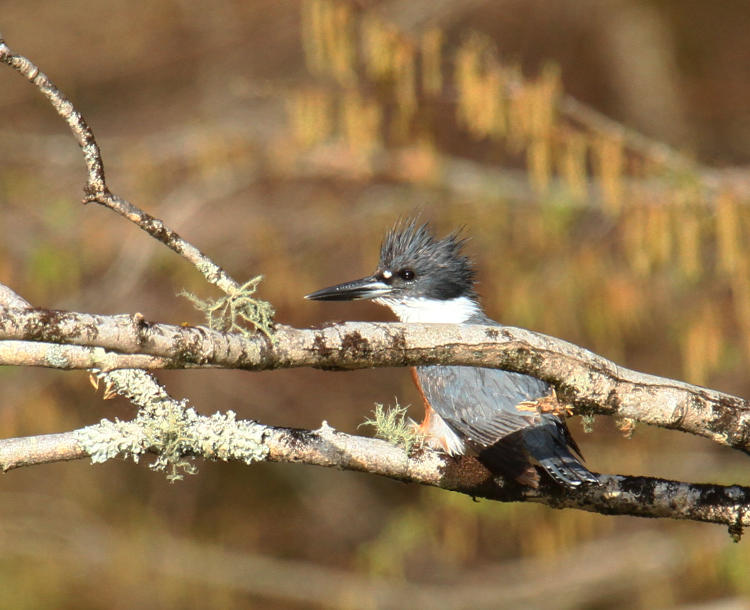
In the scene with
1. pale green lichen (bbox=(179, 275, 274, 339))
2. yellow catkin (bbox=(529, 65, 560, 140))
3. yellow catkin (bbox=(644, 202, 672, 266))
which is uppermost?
yellow catkin (bbox=(529, 65, 560, 140))

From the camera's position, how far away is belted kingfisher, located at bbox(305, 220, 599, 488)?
7.97 feet

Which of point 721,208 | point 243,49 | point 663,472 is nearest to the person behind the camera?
point 721,208

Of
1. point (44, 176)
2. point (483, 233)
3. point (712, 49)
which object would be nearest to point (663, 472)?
point (483, 233)

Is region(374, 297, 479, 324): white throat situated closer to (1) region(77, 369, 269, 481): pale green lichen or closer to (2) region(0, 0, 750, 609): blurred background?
(2) region(0, 0, 750, 609): blurred background

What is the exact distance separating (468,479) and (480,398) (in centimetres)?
61

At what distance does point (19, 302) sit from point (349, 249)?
3.67 metres

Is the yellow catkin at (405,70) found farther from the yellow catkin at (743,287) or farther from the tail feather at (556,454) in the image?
the tail feather at (556,454)

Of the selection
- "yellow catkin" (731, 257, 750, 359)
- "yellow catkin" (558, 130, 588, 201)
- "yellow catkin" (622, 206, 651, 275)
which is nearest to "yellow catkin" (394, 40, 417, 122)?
"yellow catkin" (558, 130, 588, 201)

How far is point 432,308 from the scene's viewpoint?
3.49 meters

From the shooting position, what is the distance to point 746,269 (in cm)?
395

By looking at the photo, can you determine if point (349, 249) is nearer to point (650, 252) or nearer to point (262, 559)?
point (650, 252)

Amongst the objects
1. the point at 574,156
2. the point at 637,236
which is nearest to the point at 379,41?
the point at 574,156

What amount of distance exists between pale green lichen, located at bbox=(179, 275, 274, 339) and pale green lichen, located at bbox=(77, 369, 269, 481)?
20cm

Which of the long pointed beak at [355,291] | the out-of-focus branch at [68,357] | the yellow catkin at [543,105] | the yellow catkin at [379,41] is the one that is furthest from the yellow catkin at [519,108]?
the out-of-focus branch at [68,357]
